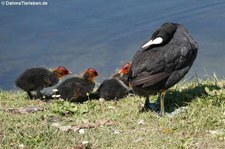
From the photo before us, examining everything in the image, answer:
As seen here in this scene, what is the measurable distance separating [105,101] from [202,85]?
1355 mm

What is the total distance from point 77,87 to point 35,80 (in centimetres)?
64

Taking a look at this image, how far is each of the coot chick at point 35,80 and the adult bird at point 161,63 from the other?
1.80 meters

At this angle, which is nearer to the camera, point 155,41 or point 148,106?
point 155,41

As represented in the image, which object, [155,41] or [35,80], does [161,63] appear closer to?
[155,41]

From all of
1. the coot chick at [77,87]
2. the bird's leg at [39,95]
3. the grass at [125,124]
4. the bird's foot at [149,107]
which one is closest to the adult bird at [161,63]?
the bird's foot at [149,107]

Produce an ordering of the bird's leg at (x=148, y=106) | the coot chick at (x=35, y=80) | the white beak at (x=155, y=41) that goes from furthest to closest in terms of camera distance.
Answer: the coot chick at (x=35, y=80), the bird's leg at (x=148, y=106), the white beak at (x=155, y=41)

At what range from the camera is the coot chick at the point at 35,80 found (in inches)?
309

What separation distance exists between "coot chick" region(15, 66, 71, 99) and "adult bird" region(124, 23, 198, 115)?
180 cm

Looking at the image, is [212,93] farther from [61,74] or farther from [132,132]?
[61,74]

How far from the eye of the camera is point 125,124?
6.27m

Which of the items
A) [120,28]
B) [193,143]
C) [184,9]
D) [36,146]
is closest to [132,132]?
[193,143]

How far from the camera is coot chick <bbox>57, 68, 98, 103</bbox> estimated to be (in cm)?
767

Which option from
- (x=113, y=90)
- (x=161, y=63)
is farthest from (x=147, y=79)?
(x=113, y=90)

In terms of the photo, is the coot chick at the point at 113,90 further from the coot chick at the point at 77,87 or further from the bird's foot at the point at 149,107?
the bird's foot at the point at 149,107
